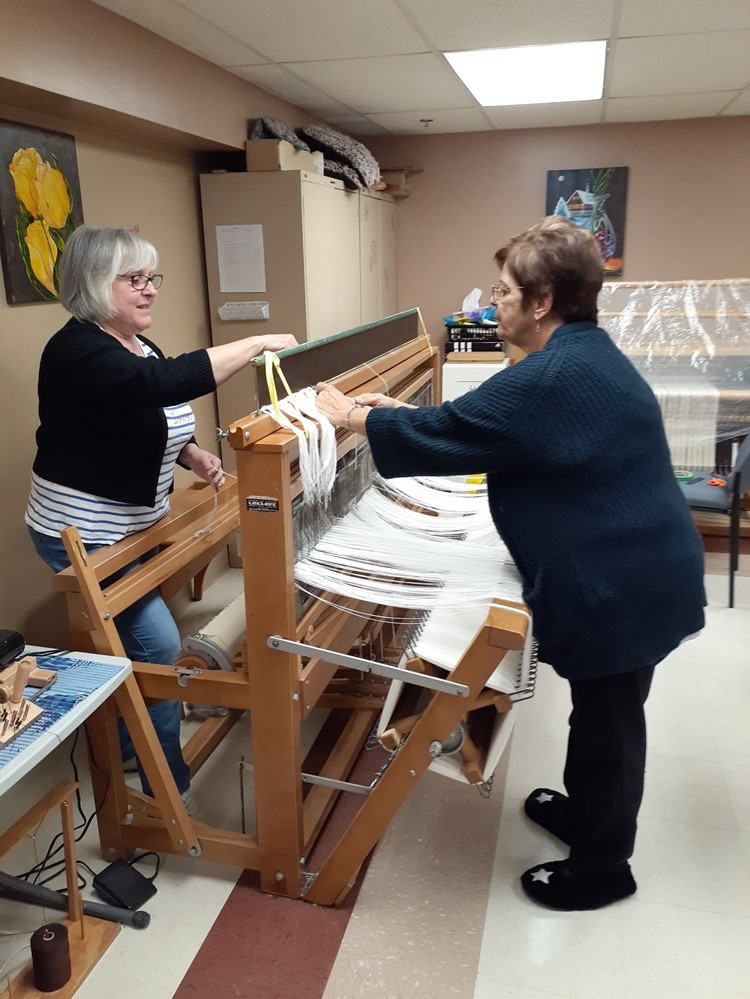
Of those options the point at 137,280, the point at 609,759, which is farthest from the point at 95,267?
the point at 609,759

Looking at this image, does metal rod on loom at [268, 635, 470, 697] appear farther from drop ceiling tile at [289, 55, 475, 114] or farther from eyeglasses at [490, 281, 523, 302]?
drop ceiling tile at [289, 55, 475, 114]

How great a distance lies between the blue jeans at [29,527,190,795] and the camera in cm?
191

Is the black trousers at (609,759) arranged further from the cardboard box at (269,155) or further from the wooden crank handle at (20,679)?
the cardboard box at (269,155)

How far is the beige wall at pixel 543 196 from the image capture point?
15.2ft

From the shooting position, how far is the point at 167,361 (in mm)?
1667

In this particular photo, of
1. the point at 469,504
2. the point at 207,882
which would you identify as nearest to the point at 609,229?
the point at 469,504

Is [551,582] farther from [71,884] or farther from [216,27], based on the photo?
[216,27]

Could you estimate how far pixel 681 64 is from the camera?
3.21 m

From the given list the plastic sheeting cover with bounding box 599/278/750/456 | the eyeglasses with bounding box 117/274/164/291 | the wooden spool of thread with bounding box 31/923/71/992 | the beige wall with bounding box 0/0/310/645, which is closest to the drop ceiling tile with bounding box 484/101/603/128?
the plastic sheeting cover with bounding box 599/278/750/456

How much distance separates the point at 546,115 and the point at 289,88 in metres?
1.62

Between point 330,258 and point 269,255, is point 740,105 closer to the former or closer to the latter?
point 330,258

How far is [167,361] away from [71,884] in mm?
1146

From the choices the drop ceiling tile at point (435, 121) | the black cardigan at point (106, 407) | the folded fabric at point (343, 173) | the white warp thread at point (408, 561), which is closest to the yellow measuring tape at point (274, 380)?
the black cardigan at point (106, 407)

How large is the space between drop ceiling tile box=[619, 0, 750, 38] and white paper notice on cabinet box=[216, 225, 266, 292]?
62.5 inches
